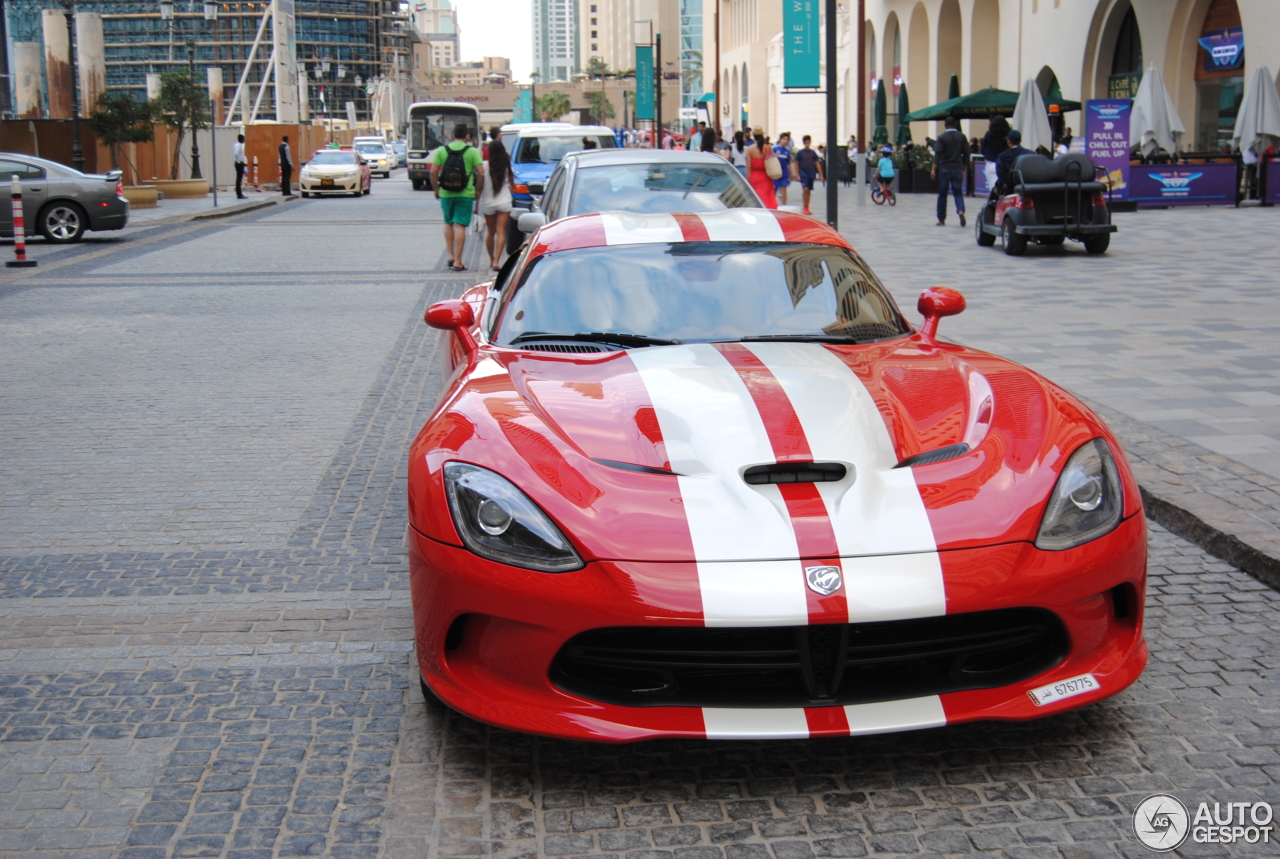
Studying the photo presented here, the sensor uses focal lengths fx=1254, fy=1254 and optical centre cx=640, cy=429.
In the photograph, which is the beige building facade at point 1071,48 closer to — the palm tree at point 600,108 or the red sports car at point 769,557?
the red sports car at point 769,557

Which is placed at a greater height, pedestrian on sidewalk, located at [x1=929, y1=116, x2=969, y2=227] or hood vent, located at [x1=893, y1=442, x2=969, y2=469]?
pedestrian on sidewalk, located at [x1=929, y1=116, x2=969, y2=227]

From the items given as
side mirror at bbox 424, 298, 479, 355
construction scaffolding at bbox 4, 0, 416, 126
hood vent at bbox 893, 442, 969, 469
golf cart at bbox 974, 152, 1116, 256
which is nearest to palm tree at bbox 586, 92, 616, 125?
A: construction scaffolding at bbox 4, 0, 416, 126

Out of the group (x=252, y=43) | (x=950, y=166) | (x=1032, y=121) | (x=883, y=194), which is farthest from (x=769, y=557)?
(x=252, y=43)

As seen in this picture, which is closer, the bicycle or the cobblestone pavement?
the cobblestone pavement

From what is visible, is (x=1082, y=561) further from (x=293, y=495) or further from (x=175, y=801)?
(x=293, y=495)

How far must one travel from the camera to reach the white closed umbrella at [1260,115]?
74.9 ft

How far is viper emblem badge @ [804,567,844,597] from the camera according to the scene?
283 cm

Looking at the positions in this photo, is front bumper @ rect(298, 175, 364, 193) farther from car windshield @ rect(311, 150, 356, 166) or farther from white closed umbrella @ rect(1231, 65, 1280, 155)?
white closed umbrella @ rect(1231, 65, 1280, 155)

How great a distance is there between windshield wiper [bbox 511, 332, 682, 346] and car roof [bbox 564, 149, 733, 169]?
716 cm

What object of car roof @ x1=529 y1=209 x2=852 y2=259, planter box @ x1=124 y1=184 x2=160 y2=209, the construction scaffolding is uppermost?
the construction scaffolding

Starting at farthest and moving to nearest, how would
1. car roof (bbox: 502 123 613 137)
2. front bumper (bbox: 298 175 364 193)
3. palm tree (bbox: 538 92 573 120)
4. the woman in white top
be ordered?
1. palm tree (bbox: 538 92 573 120)
2. front bumper (bbox: 298 175 364 193)
3. car roof (bbox: 502 123 613 137)
4. the woman in white top

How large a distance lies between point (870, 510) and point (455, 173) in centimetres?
1300

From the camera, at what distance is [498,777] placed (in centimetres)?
309

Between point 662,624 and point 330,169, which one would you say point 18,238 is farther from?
point 330,169
